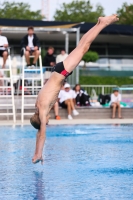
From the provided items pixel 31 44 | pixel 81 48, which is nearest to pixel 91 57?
pixel 31 44

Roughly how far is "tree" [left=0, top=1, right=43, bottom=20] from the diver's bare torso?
146 ft

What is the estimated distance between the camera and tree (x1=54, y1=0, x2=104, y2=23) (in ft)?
176

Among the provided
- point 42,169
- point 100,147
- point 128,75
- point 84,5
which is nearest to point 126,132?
point 100,147

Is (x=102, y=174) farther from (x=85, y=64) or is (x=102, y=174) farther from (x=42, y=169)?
(x=85, y=64)

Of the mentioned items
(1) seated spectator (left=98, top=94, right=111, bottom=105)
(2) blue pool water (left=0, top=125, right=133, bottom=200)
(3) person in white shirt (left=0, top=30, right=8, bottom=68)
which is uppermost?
(3) person in white shirt (left=0, top=30, right=8, bottom=68)

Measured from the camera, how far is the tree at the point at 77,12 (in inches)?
2114

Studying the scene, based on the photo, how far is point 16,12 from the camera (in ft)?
171

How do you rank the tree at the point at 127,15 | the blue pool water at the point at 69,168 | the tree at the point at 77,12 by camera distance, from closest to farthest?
1. the blue pool water at the point at 69,168
2. the tree at the point at 127,15
3. the tree at the point at 77,12

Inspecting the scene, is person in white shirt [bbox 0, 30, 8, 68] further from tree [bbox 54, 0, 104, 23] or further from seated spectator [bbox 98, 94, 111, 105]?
tree [bbox 54, 0, 104, 23]

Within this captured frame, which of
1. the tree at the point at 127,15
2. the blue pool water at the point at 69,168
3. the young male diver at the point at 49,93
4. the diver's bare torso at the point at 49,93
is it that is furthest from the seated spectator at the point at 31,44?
the tree at the point at 127,15

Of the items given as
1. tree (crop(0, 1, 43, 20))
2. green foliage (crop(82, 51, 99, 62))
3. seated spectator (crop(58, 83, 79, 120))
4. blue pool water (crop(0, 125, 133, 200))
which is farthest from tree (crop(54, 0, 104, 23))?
blue pool water (crop(0, 125, 133, 200))

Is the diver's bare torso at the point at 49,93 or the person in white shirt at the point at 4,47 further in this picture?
the person in white shirt at the point at 4,47

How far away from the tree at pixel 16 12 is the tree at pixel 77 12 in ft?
6.97

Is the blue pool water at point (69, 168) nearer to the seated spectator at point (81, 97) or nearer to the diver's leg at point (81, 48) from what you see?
the diver's leg at point (81, 48)
